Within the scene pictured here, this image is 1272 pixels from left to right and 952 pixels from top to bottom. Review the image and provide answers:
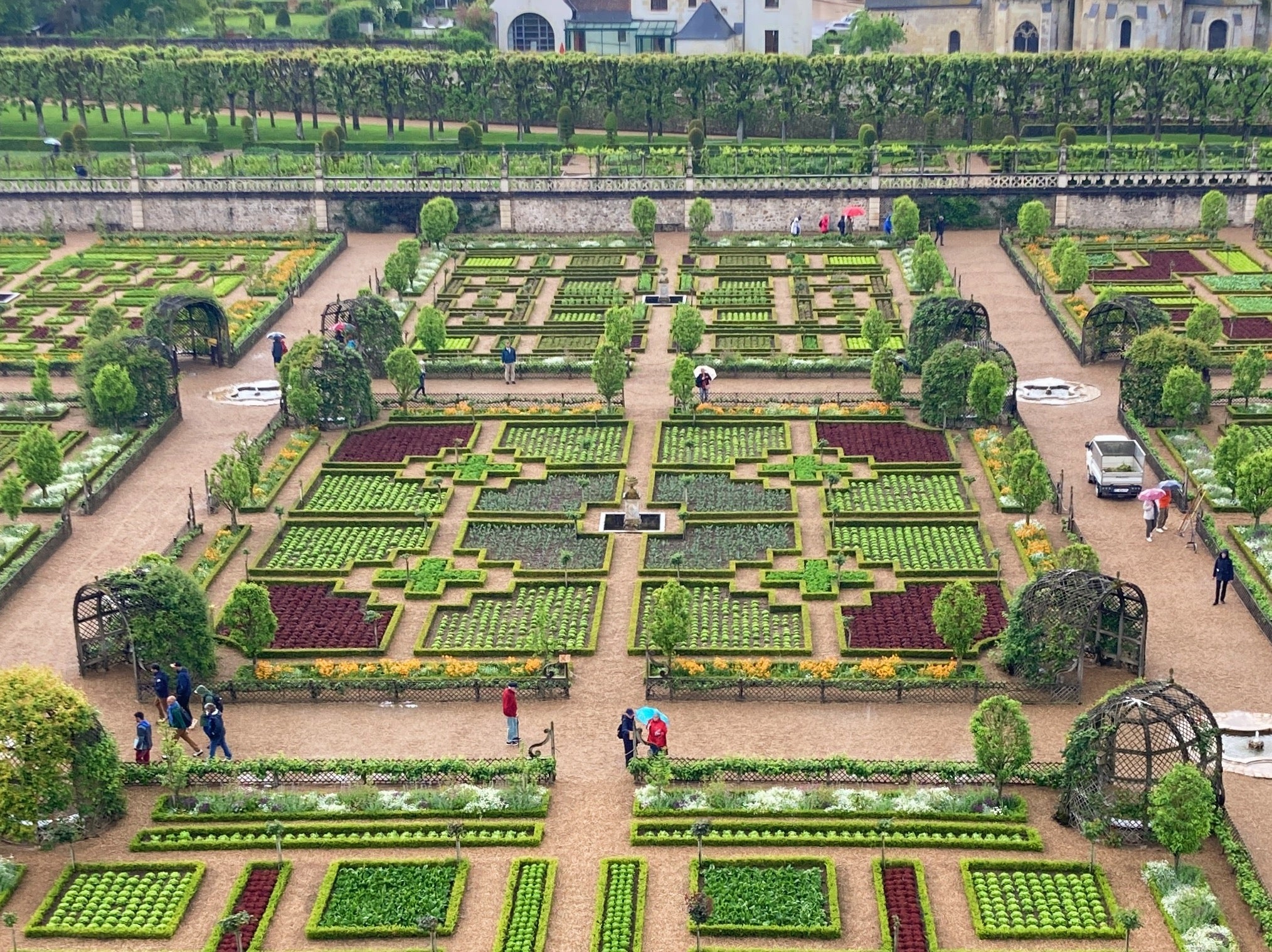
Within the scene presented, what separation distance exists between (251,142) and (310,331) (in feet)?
135

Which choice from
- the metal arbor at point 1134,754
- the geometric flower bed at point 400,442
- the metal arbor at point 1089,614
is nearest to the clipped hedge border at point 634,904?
the metal arbor at point 1134,754

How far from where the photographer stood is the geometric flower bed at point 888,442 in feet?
191

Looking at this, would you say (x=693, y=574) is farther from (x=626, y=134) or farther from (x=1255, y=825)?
(x=626, y=134)

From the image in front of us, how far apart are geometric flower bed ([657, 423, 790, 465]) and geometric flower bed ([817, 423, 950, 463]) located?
5.71 ft

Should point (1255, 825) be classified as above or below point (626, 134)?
below

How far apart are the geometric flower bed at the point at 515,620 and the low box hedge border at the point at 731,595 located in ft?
3.33

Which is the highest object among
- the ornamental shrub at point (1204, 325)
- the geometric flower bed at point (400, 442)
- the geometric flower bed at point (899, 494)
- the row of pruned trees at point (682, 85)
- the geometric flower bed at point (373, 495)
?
the row of pruned trees at point (682, 85)

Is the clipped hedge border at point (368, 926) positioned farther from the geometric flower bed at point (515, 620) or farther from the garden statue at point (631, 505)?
the garden statue at point (631, 505)

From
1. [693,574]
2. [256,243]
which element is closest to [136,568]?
[693,574]

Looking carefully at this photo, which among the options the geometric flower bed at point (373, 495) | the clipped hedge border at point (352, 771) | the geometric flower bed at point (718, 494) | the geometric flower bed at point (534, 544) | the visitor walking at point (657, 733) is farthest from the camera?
the geometric flower bed at point (373, 495)

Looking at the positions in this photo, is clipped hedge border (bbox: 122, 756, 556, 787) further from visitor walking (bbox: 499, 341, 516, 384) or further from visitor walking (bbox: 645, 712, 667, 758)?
visitor walking (bbox: 499, 341, 516, 384)

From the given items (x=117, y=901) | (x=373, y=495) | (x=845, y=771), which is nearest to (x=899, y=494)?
(x=373, y=495)

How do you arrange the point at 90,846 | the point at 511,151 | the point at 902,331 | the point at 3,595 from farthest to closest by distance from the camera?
1. the point at 511,151
2. the point at 902,331
3. the point at 3,595
4. the point at 90,846

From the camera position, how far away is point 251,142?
11131 cm
